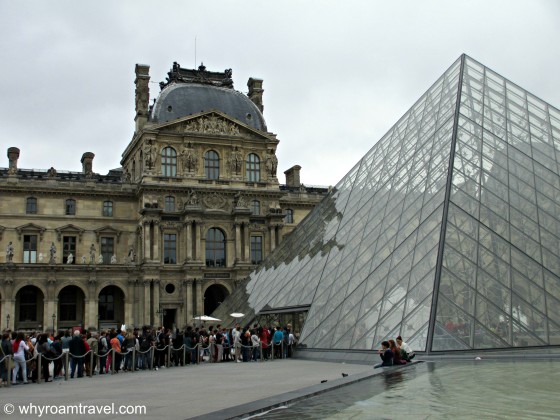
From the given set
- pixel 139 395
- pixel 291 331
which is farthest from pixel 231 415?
pixel 291 331

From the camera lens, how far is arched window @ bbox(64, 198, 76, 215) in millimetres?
48188

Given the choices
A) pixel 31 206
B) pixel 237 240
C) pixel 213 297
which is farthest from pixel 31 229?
pixel 237 240

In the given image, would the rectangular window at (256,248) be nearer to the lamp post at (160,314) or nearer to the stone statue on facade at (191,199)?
the stone statue on facade at (191,199)

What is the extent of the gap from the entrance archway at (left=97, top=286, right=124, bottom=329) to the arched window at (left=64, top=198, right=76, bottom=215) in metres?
6.09

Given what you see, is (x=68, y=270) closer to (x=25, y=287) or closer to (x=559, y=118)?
(x=25, y=287)

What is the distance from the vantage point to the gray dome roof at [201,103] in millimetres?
50281

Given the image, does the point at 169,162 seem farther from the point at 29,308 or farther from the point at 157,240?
the point at 29,308

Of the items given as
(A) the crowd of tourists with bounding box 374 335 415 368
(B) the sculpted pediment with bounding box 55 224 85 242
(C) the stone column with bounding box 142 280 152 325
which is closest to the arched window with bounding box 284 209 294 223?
(C) the stone column with bounding box 142 280 152 325

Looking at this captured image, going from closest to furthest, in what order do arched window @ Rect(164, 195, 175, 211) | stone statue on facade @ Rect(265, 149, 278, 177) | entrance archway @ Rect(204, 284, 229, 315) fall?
arched window @ Rect(164, 195, 175, 211) < entrance archway @ Rect(204, 284, 229, 315) < stone statue on facade @ Rect(265, 149, 278, 177)

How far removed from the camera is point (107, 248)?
4878 cm

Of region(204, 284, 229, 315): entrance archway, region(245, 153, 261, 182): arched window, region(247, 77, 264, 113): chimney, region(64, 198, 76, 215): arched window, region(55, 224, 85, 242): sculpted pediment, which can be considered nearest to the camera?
region(55, 224, 85, 242): sculpted pediment

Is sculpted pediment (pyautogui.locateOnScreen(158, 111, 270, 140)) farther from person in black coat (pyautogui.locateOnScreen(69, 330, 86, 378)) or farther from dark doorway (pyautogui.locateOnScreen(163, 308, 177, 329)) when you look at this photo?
person in black coat (pyautogui.locateOnScreen(69, 330, 86, 378))

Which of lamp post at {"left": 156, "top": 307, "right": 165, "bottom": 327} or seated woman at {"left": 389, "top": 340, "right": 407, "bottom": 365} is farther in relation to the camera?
lamp post at {"left": 156, "top": 307, "right": 165, "bottom": 327}

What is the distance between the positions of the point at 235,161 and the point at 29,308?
18085 mm
